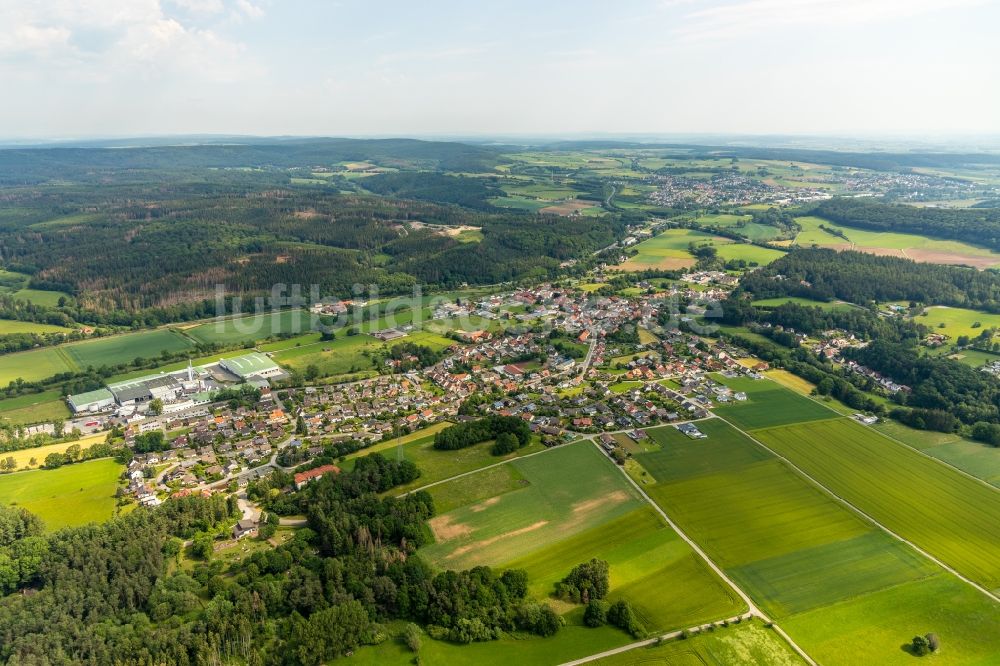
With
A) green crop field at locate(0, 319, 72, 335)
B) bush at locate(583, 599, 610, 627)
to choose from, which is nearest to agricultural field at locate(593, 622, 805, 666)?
bush at locate(583, 599, 610, 627)

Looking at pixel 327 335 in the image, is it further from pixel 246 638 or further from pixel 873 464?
pixel 873 464

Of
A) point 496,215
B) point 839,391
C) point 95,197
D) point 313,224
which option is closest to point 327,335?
point 839,391

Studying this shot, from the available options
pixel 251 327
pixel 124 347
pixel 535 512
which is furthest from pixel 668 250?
pixel 124 347

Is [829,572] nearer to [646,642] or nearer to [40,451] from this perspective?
[646,642]

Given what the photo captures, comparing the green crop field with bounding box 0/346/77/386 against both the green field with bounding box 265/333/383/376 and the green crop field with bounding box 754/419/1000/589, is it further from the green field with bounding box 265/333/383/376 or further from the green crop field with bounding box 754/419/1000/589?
the green crop field with bounding box 754/419/1000/589

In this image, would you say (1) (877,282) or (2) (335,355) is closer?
(2) (335,355)

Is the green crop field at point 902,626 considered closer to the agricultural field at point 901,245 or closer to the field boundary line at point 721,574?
the field boundary line at point 721,574

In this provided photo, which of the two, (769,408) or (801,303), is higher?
(801,303)
